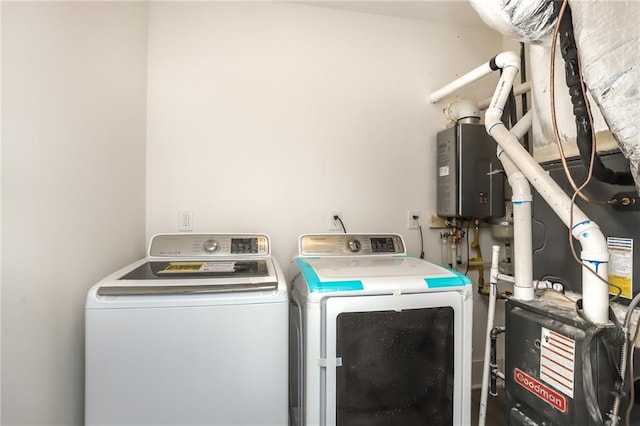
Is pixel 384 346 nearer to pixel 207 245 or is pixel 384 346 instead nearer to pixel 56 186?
pixel 207 245

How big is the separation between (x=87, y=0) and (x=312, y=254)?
1407 millimetres

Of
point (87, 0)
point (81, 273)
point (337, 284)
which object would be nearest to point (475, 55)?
point (337, 284)

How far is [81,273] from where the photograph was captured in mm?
1119

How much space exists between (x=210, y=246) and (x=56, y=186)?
0.70 meters

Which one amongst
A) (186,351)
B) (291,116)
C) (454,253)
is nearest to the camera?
(186,351)

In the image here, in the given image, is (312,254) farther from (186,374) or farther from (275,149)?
(186,374)

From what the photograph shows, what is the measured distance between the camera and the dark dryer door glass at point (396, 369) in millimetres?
1179

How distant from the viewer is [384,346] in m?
1.20

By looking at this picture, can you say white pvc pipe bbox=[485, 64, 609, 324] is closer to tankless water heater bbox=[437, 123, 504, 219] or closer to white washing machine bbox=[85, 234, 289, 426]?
tankless water heater bbox=[437, 123, 504, 219]

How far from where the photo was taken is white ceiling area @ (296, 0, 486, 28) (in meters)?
1.87

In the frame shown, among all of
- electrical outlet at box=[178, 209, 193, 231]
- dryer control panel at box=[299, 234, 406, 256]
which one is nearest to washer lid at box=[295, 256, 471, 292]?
dryer control panel at box=[299, 234, 406, 256]

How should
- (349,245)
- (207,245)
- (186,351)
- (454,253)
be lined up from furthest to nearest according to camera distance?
(454,253), (349,245), (207,245), (186,351)

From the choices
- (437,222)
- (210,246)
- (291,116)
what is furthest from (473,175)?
(210,246)

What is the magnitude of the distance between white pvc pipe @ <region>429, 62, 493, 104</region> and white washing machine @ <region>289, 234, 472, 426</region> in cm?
103
